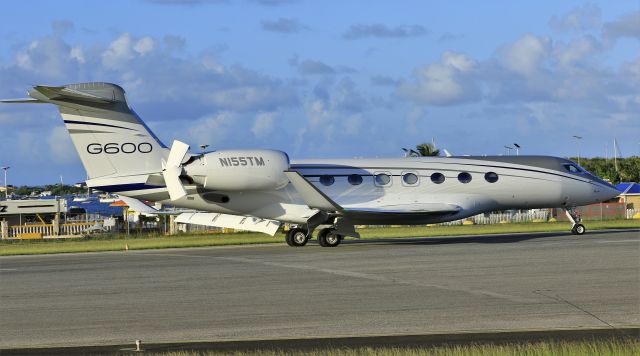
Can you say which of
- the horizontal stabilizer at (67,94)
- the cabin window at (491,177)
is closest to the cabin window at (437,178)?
the cabin window at (491,177)

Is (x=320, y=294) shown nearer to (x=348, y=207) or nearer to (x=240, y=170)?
(x=240, y=170)

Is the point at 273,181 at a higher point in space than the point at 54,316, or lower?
higher

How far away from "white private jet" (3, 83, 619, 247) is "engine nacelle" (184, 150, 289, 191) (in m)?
0.03

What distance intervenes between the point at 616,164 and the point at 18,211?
6531 cm

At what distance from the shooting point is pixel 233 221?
3014 centimetres

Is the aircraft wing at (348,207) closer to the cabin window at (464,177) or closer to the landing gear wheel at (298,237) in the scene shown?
the cabin window at (464,177)

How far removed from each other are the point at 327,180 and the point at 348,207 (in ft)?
4.14

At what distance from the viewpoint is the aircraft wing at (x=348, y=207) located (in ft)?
89.8

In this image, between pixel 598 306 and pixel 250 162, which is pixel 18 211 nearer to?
pixel 250 162

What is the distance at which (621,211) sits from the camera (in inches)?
2393

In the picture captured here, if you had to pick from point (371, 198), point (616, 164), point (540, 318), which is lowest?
point (540, 318)

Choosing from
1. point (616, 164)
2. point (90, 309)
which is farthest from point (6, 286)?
point (616, 164)

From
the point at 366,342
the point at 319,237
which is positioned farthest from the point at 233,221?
the point at 366,342

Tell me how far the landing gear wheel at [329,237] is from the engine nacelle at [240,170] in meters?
2.07
